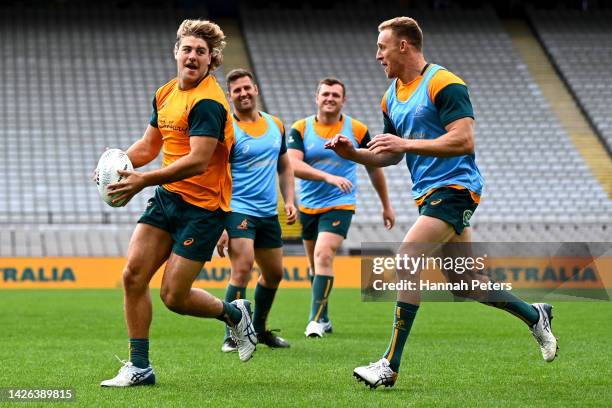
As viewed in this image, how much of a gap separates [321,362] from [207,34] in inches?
107

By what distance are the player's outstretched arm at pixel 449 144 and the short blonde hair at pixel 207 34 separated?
131 centimetres

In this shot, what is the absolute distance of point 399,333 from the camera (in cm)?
635

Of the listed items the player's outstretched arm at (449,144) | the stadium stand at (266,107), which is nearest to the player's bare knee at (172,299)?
the player's outstretched arm at (449,144)

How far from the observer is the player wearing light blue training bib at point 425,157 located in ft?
20.4

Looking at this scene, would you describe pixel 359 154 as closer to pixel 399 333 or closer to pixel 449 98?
pixel 449 98

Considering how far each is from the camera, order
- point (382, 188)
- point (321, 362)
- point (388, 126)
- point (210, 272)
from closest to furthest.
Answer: point (388, 126) < point (321, 362) < point (382, 188) < point (210, 272)

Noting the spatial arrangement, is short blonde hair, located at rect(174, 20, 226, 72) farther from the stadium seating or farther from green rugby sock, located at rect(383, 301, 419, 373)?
the stadium seating

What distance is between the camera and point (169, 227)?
21.2ft

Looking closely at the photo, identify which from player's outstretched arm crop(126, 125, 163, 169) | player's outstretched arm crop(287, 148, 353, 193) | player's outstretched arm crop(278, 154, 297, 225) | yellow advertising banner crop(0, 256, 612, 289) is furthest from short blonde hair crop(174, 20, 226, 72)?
yellow advertising banner crop(0, 256, 612, 289)

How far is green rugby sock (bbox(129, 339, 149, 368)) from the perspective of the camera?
642 centimetres

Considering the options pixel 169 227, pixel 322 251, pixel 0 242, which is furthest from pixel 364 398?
pixel 0 242

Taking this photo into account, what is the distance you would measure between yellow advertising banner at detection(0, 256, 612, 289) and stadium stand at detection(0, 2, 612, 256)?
1436 millimetres

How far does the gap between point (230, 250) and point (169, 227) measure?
2.36 metres

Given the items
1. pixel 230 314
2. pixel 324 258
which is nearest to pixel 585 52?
pixel 324 258
